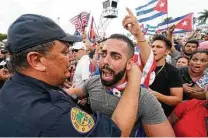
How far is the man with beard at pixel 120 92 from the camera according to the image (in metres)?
1.94

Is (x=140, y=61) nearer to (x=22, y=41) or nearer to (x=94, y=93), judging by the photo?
(x=94, y=93)

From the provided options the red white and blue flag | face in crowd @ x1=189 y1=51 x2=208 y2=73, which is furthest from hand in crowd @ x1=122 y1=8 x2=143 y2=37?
the red white and blue flag

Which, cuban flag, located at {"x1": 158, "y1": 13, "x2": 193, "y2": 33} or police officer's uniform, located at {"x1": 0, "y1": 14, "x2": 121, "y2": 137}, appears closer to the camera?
police officer's uniform, located at {"x1": 0, "y1": 14, "x2": 121, "y2": 137}

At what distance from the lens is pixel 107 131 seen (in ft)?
4.45

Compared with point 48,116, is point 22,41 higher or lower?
higher

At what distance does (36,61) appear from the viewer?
144 cm

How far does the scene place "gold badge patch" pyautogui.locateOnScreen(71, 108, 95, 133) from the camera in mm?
1266

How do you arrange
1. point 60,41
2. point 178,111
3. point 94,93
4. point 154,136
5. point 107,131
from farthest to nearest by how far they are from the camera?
point 178,111 → point 94,93 → point 154,136 → point 60,41 → point 107,131

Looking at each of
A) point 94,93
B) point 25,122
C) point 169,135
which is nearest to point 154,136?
point 169,135

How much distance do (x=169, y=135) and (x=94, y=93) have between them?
2.25ft

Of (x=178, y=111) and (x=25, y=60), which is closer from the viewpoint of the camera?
(x=25, y=60)

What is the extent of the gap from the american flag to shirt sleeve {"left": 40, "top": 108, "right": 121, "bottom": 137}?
288 inches

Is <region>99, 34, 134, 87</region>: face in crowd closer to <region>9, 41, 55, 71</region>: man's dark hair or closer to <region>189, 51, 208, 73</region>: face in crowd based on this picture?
<region>9, 41, 55, 71</region>: man's dark hair

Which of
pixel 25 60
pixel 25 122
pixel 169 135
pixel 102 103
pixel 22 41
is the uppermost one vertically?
pixel 22 41
